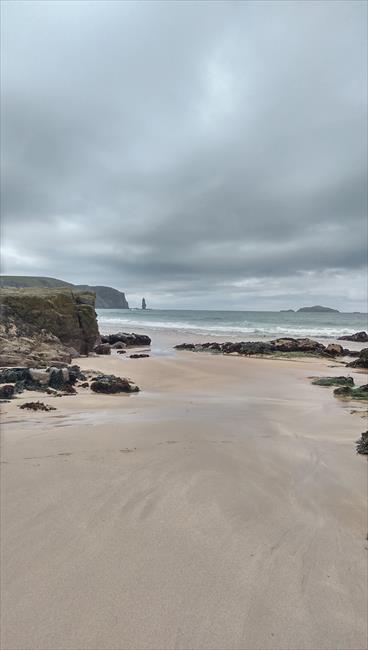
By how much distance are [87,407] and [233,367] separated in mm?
8693

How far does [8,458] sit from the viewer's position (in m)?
4.00

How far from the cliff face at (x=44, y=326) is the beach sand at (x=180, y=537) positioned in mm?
6382

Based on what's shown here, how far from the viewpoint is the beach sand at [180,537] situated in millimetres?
1957

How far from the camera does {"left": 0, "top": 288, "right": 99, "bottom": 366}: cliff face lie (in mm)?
11359

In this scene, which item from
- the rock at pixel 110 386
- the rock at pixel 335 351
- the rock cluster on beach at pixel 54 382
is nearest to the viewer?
the rock cluster on beach at pixel 54 382

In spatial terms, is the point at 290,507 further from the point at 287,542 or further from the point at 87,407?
the point at 87,407

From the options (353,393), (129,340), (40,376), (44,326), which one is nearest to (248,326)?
(129,340)

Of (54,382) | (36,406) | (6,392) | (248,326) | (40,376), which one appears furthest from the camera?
(248,326)

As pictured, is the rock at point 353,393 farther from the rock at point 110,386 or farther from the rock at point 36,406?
the rock at point 36,406

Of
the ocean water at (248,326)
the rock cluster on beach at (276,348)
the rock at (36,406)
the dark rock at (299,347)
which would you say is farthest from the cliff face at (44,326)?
the ocean water at (248,326)

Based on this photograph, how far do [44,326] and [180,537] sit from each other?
1280 cm

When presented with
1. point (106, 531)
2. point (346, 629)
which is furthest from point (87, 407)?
point (346, 629)

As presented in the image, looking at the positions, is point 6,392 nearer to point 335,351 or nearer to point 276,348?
point 276,348

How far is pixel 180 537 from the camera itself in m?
2.68
